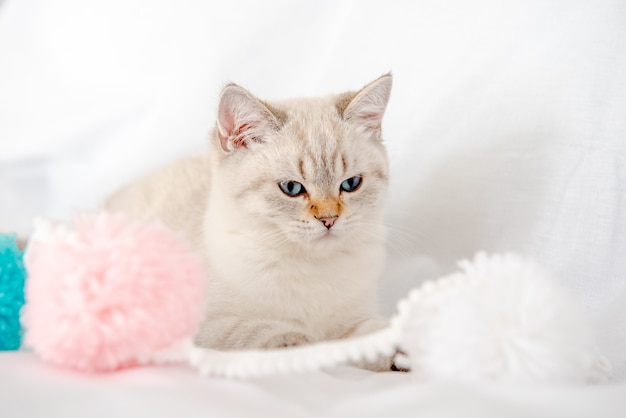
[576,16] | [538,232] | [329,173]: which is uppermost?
[576,16]

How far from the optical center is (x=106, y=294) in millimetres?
993

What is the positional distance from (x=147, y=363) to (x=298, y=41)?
4.98 ft

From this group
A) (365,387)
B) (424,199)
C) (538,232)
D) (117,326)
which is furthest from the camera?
(424,199)

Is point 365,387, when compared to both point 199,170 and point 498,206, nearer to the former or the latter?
point 498,206

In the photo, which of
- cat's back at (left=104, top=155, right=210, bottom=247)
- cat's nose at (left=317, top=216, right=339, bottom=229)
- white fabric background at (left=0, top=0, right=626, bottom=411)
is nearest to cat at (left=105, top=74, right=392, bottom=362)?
cat's nose at (left=317, top=216, right=339, bottom=229)

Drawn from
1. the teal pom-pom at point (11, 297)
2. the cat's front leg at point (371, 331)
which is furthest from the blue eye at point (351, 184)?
the teal pom-pom at point (11, 297)

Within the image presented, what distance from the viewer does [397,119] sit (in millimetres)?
2043

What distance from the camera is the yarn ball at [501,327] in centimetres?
98

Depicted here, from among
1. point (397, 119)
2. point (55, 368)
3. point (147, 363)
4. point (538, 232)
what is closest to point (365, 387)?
point (147, 363)

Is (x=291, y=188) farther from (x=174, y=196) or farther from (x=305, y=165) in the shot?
(x=174, y=196)

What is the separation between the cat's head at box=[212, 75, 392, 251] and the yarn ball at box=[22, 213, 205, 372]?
16.7 inches

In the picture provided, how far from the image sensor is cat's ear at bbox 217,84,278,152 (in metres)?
1.49

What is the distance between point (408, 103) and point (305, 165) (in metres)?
0.67

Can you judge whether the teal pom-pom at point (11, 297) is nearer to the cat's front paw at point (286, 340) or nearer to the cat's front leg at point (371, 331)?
the cat's front paw at point (286, 340)
